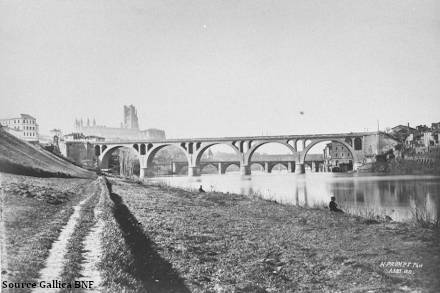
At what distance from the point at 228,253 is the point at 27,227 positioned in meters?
6.05

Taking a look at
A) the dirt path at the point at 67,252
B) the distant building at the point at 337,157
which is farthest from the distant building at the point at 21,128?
the distant building at the point at 337,157

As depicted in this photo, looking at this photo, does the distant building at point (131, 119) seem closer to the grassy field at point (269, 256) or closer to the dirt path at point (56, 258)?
the grassy field at point (269, 256)

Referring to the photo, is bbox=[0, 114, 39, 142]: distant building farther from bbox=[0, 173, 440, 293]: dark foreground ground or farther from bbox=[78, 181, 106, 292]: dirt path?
bbox=[78, 181, 106, 292]: dirt path

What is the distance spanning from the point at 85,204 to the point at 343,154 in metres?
105

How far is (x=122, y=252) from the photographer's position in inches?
374

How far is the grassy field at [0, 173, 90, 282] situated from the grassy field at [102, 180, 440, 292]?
1496 millimetres

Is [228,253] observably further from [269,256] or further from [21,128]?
[21,128]

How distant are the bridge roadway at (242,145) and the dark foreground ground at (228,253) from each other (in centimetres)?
8131

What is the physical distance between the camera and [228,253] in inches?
428

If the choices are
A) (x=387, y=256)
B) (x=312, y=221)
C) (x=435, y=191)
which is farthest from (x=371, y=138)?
(x=387, y=256)

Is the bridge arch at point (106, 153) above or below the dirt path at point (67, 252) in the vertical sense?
above

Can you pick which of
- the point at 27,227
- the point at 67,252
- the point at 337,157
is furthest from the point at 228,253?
the point at 337,157

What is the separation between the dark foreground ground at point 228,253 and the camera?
26.6 ft

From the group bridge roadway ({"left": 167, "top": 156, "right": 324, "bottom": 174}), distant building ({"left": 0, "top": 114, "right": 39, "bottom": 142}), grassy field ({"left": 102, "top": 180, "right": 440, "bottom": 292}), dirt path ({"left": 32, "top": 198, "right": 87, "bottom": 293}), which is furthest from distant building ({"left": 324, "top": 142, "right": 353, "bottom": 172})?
dirt path ({"left": 32, "top": 198, "right": 87, "bottom": 293})
